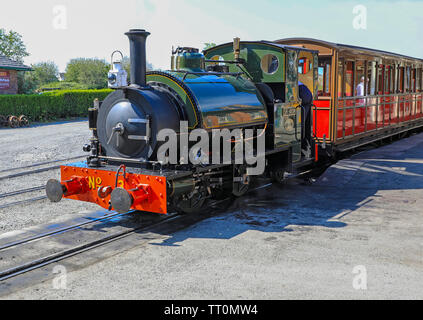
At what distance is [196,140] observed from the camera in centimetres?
689

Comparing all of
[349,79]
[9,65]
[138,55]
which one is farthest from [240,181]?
[9,65]

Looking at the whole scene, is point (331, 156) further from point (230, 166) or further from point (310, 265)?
point (310, 265)

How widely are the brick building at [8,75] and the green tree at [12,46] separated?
25481 mm

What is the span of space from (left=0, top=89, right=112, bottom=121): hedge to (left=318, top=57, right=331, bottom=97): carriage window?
722 inches

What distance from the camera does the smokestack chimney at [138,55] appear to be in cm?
646

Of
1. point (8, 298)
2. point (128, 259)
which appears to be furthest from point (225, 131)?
point (8, 298)

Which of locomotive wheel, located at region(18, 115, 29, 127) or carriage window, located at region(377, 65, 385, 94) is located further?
locomotive wheel, located at region(18, 115, 29, 127)

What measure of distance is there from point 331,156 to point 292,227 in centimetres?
528

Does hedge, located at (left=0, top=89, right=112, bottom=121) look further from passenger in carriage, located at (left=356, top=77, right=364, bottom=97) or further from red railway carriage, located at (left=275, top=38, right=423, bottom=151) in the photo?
passenger in carriage, located at (left=356, top=77, right=364, bottom=97)

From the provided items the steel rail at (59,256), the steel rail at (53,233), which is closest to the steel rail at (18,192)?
the steel rail at (53,233)

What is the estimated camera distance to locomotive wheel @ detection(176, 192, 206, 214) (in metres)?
6.82

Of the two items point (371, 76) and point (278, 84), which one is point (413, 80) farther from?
point (278, 84)

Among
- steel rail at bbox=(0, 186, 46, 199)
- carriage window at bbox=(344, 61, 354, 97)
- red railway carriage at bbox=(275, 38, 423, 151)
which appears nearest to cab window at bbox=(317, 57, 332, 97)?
red railway carriage at bbox=(275, 38, 423, 151)

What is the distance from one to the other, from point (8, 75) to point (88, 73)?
30.2 metres
